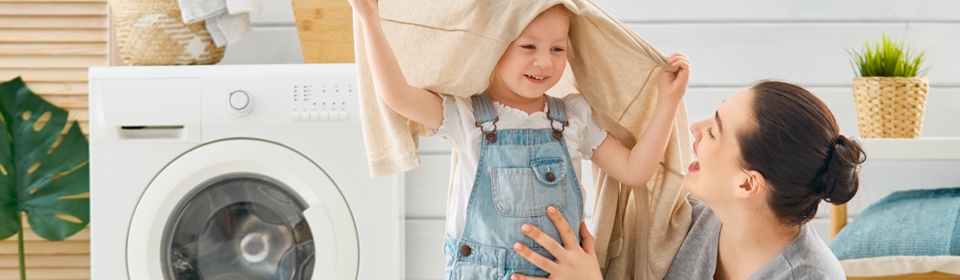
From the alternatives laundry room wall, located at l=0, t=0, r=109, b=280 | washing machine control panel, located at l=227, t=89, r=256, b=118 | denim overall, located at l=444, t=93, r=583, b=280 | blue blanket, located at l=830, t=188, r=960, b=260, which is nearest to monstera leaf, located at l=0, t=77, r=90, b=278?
laundry room wall, located at l=0, t=0, r=109, b=280

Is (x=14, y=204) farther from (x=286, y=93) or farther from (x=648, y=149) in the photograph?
(x=648, y=149)

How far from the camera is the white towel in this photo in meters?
1.37

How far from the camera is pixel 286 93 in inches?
49.4

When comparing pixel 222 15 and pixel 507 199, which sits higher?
pixel 222 15

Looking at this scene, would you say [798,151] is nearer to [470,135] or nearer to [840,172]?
[840,172]

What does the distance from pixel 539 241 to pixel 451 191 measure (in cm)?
22

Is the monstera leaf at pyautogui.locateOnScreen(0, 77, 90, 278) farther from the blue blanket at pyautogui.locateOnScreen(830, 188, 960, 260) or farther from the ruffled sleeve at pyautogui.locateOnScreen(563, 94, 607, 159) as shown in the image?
the blue blanket at pyautogui.locateOnScreen(830, 188, 960, 260)

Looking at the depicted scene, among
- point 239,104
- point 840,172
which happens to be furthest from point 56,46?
point 840,172

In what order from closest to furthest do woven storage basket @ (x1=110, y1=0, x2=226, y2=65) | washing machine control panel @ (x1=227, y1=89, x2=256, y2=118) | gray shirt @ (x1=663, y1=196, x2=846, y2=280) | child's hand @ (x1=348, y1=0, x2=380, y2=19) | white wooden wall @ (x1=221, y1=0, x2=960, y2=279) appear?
child's hand @ (x1=348, y1=0, x2=380, y2=19) → gray shirt @ (x1=663, y1=196, x2=846, y2=280) → washing machine control panel @ (x1=227, y1=89, x2=256, y2=118) → woven storage basket @ (x1=110, y1=0, x2=226, y2=65) → white wooden wall @ (x1=221, y1=0, x2=960, y2=279)

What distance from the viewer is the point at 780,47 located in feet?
5.52

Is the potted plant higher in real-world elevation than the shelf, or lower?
higher

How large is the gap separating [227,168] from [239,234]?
0.55 feet

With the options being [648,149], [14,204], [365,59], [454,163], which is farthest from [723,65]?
[14,204]

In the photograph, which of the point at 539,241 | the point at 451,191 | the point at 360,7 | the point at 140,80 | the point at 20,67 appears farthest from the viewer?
the point at 20,67
